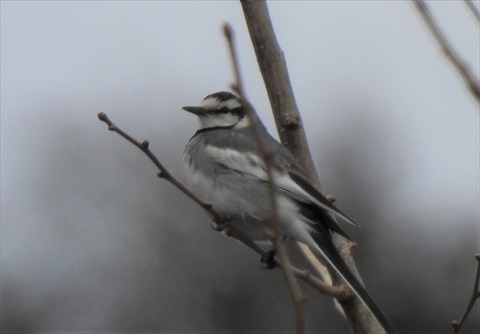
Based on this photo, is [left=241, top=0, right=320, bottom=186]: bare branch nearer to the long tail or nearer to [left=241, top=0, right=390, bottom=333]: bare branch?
[left=241, top=0, right=390, bottom=333]: bare branch

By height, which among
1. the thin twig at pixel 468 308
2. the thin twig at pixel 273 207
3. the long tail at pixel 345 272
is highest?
the thin twig at pixel 273 207

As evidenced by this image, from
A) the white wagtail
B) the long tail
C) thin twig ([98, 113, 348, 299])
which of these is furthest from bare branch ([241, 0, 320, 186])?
the white wagtail

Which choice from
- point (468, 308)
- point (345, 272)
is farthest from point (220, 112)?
point (468, 308)

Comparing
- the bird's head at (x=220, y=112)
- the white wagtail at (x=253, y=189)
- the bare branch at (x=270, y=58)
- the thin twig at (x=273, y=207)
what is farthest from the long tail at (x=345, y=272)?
the bird's head at (x=220, y=112)

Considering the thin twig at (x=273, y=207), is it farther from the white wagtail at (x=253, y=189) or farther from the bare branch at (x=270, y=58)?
the white wagtail at (x=253, y=189)

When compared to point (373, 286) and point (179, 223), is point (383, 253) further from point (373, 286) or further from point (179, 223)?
point (179, 223)

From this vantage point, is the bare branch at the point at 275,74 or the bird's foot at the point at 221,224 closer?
the bare branch at the point at 275,74

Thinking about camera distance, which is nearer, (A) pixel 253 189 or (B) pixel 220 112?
(A) pixel 253 189

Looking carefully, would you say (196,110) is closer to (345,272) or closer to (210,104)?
(210,104)
